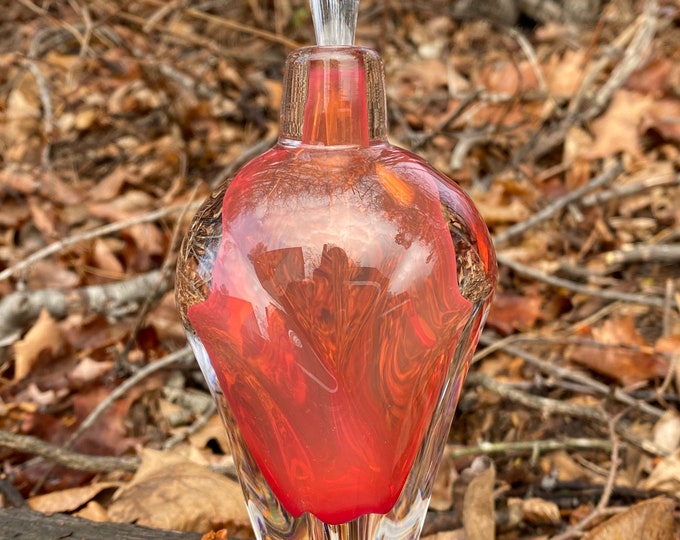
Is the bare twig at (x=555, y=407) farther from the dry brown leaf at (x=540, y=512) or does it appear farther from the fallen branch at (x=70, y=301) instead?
the fallen branch at (x=70, y=301)

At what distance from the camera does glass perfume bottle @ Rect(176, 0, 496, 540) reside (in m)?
0.71

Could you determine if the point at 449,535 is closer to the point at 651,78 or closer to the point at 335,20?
the point at 335,20

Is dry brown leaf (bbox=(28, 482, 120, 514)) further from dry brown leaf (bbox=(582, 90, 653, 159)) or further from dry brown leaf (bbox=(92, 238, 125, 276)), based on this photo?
dry brown leaf (bbox=(582, 90, 653, 159))

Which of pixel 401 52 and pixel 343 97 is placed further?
pixel 401 52

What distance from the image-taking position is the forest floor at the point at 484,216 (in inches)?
44.5

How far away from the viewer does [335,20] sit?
769mm

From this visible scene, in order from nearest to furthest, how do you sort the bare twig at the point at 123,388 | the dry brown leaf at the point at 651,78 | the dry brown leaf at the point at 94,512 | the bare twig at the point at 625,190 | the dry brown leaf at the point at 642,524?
the dry brown leaf at the point at 642,524 → the dry brown leaf at the point at 94,512 → the bare twig at the point at 123,388 → the bare twig at the point at 625,190 → the dry brown leaf at the point at 651,78

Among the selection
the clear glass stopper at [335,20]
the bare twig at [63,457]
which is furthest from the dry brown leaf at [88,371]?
the clear glass stopper at [335,20]

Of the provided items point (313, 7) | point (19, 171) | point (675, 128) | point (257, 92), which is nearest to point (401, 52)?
point (257, 92)

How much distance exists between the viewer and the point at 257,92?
243 cm

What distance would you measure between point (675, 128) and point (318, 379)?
184cm

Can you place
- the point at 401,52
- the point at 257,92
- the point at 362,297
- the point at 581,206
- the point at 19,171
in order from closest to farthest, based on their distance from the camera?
the point at 362,297
the point at 581,206
the point at 19,171
the point at 257,92
the point at 401,52

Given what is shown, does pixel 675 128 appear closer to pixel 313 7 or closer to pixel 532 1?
pixel 532 1

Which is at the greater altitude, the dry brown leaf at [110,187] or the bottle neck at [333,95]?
the bottle neck at [333,95]
